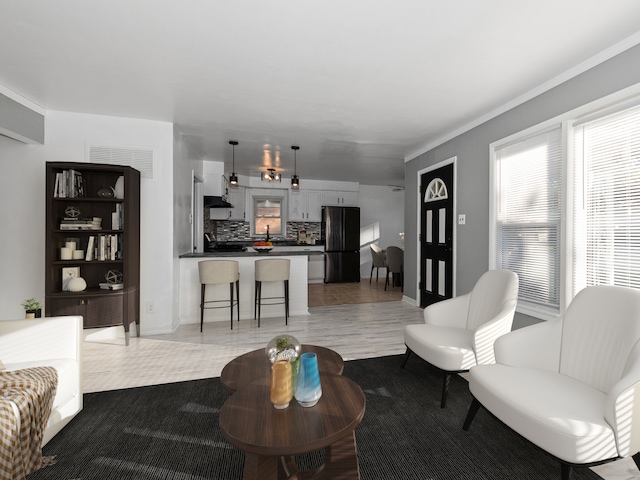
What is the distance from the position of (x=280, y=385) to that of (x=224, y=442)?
2.58 ft

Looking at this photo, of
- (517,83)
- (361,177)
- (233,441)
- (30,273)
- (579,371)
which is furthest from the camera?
(361,177)

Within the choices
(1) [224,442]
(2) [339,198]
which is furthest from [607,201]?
(2) [339,198]

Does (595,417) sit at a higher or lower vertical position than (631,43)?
lower

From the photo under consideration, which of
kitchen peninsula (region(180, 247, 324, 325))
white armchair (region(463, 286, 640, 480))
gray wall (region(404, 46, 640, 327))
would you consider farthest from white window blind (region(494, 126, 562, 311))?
kitchen peninsula (region(180, 247, 324, 325))

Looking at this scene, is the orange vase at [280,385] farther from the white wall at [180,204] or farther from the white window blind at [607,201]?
the white wall at [180,204]

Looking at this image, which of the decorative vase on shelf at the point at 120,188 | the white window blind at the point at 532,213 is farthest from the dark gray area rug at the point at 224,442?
the decorative vase on shelf at the point at 120,188

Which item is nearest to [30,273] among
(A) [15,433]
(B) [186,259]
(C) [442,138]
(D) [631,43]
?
(B) [186,259]

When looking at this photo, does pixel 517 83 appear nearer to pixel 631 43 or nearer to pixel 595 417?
pixel 631 43

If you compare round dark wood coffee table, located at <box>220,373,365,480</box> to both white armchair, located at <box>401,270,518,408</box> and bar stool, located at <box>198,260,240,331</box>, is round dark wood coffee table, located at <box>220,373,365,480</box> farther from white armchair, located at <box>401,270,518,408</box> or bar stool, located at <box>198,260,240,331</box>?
bar stool, located at <box>198,260,240,331</box>

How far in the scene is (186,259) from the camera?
4387 millimetres

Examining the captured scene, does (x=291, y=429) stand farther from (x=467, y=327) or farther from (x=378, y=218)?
(x=378, y=218)

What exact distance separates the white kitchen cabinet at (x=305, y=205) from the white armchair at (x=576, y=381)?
6357 mm

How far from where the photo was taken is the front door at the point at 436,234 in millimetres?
4535

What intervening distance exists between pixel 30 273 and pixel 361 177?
6.34 m
